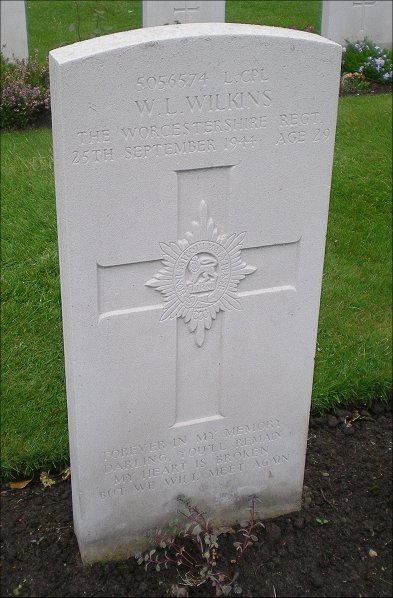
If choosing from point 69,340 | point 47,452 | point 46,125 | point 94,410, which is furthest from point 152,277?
point 46,125

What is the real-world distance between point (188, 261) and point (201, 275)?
0.08 metres

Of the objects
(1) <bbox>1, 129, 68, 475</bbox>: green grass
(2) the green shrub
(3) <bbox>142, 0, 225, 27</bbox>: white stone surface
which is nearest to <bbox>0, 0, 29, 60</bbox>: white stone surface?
(2) the green shrub

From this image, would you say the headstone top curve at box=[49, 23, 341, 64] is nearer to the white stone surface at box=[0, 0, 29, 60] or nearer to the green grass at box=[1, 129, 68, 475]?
the green grass at box=[1, 129, 68, 475]

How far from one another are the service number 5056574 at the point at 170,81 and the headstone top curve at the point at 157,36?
105mm

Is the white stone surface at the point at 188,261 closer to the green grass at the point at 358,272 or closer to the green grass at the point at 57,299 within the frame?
the green grass at the point at 57,299

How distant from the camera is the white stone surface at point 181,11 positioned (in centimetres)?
863

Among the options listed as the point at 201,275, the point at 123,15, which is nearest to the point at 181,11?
the point at 123,15

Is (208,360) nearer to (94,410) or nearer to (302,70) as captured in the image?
(94,410)

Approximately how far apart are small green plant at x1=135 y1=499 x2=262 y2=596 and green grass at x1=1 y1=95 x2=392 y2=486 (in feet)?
2.38

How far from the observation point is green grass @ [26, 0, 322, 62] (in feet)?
37.3

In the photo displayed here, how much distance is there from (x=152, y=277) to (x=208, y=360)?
440 mm

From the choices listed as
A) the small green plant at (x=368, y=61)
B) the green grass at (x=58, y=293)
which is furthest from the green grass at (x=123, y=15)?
the green grass at (x=58, y=293)

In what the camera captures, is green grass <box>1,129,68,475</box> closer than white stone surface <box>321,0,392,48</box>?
Yes

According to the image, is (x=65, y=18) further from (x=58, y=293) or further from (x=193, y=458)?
(x=193, y=458)
